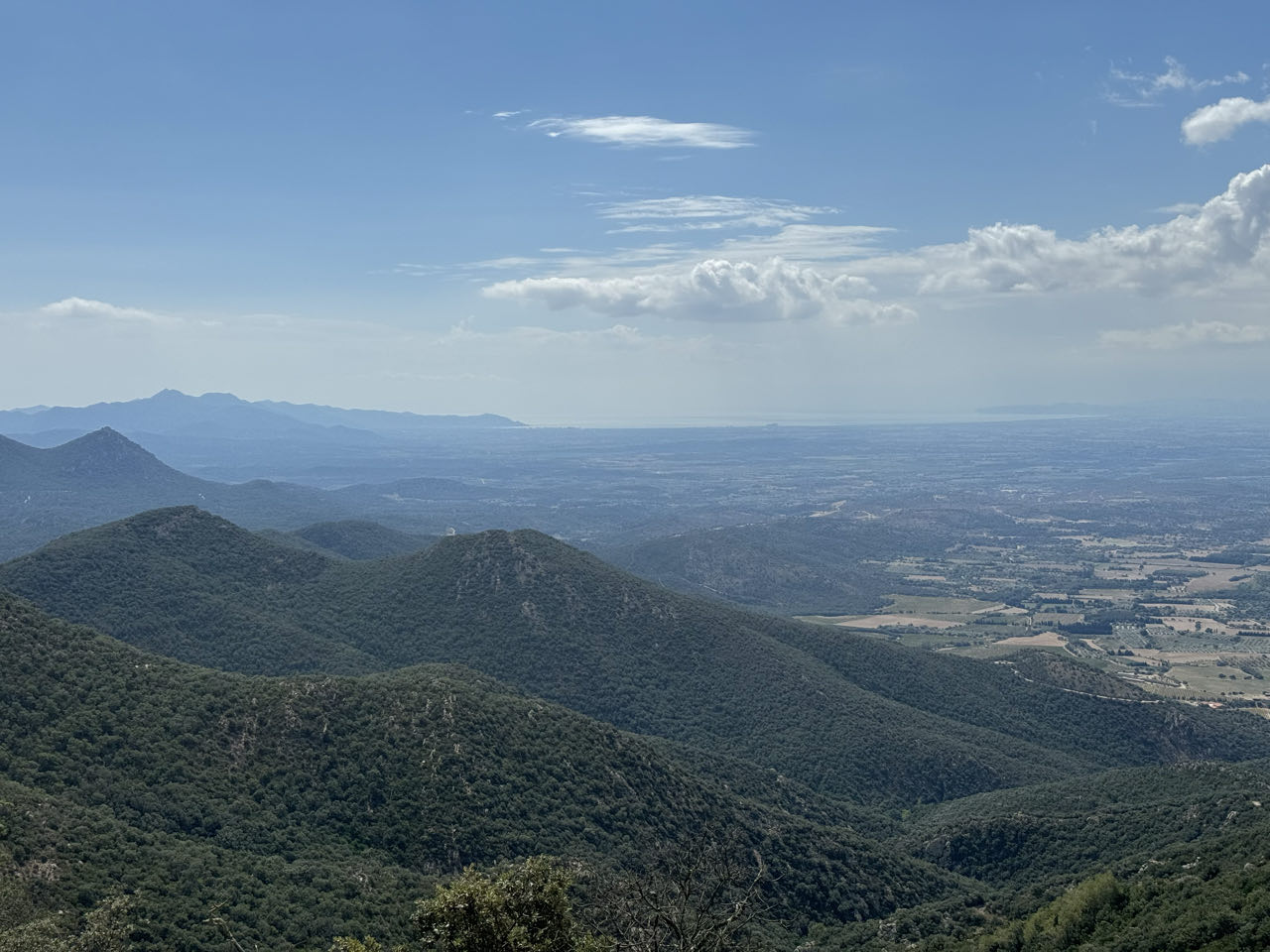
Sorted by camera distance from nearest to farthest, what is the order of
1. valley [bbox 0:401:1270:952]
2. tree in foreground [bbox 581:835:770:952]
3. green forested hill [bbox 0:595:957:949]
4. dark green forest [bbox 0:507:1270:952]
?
tree in foreground [bbox 581:835:770:952] < dark green forest [bbox 0:507:1270:952] < green forested hill [bbox 0:595:957:949] < valley [bbox 0:401:1270:952]

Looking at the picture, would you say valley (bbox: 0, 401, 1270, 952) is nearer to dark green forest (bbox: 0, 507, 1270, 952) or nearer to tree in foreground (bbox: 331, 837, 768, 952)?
dark green forest (bbox: 0, 507, 1270, 952)


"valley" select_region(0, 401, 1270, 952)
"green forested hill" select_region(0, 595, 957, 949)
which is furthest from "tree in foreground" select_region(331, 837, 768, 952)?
"green forested hill" select_region(0, 595, 957, 949)

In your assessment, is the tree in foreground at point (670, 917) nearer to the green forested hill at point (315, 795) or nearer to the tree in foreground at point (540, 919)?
the tree in foreground at point (540, 919)

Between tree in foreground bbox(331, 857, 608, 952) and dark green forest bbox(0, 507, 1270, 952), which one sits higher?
tree in foreground bbox(331, 857, 608, 952)

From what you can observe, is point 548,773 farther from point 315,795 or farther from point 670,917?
point 670,917

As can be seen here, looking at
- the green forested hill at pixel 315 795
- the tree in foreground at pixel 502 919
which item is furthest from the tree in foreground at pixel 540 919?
the green forested hill at pixel 315 795

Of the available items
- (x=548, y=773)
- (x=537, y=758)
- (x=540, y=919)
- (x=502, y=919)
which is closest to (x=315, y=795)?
(x=537, y=758)
